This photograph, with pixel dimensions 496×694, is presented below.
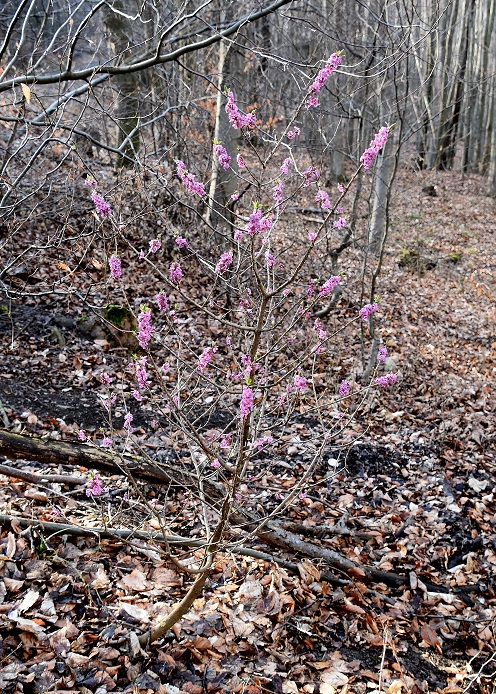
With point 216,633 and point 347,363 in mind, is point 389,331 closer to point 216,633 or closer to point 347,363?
point 347,363

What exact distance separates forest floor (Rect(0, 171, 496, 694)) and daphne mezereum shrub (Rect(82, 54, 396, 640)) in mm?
362

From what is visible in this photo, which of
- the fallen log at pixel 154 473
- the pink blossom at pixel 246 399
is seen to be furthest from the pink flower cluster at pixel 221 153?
the fallen log at pixel 154 473

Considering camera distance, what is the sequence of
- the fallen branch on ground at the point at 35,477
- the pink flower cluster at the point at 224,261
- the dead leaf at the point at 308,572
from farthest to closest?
the dead leaf at the point at 308,572 < the fallen branch on ground at the point at 35,477 < the pink flower cluster at the point at 224,261

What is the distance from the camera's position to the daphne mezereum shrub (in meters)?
2.23

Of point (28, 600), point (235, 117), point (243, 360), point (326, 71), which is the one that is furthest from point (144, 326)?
point (28, 600)

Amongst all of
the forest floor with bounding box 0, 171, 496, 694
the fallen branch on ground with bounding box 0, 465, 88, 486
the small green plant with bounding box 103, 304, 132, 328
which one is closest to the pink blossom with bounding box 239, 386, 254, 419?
the forest floor with bounding box 0, 171, 496, 694

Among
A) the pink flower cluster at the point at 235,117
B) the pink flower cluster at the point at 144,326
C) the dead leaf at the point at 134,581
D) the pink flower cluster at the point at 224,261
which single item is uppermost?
the pink flower cluster at the point at 235,117

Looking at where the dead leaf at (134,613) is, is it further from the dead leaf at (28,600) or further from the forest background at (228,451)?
the dead leaf at (28,600)

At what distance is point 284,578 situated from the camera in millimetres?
3436

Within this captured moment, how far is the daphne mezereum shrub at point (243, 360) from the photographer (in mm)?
2232

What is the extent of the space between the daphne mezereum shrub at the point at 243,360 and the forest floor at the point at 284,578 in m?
0.36

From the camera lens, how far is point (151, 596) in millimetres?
3051

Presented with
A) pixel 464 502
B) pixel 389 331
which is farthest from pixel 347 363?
pixel 464 502

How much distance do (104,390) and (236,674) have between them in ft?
11.1
